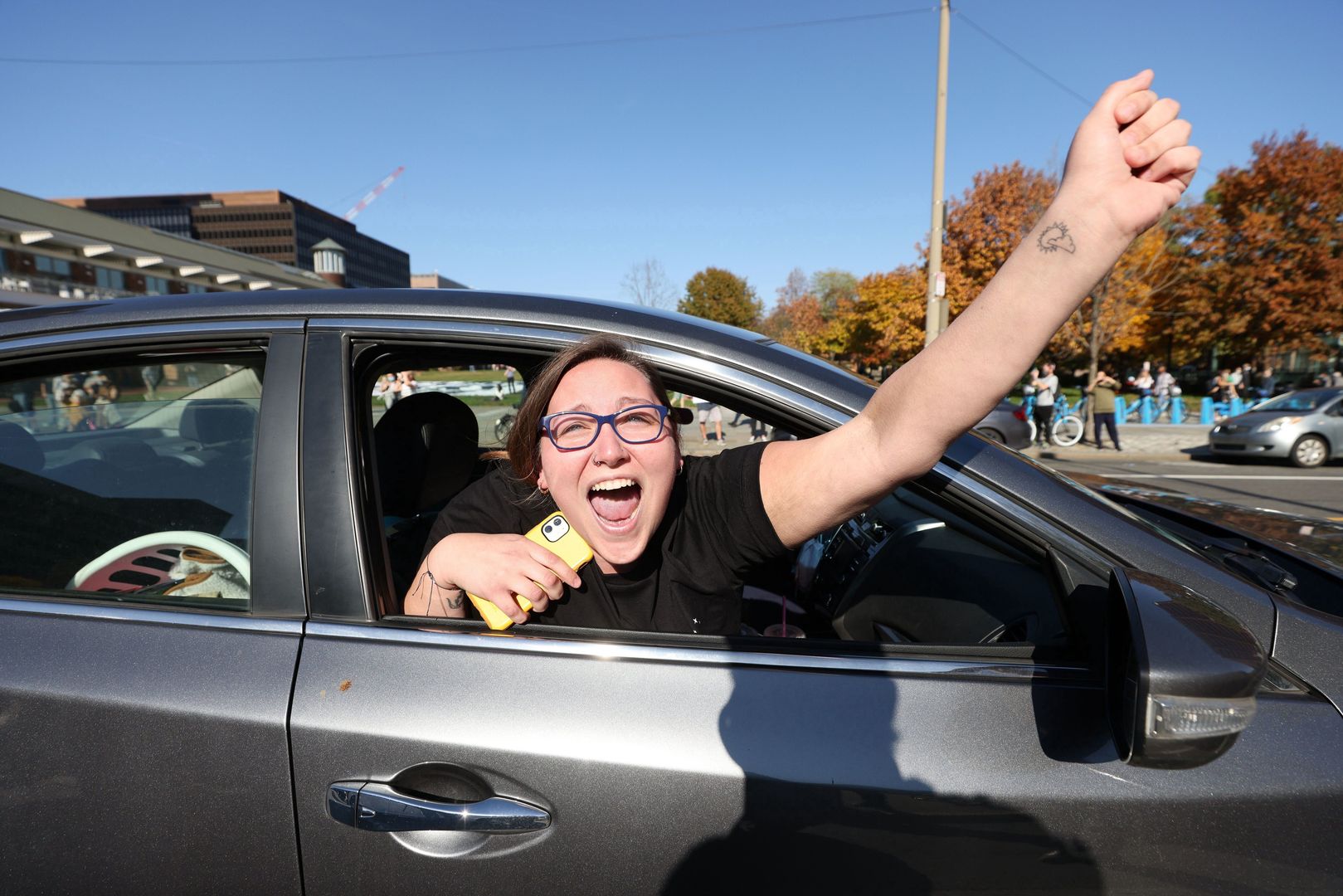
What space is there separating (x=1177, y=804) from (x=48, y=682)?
1.77 m

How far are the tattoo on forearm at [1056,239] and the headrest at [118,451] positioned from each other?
1754 mm

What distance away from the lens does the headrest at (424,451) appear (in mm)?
2176

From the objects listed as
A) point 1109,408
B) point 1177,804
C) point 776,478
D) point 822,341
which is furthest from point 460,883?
point 822,341

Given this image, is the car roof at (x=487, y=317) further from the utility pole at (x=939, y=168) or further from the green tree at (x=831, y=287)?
the green tree at (x=831, y=287)

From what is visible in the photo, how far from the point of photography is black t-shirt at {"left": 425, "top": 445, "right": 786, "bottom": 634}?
150 cm

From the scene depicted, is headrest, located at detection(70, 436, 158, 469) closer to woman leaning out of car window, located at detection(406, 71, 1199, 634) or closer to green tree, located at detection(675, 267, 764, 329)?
woman leaning out of car window, located at detection(406, 71, 1199, 634)

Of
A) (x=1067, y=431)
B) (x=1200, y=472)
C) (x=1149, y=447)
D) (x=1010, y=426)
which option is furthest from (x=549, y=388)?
(x=1149, y=447)

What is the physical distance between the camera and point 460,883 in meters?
1.10

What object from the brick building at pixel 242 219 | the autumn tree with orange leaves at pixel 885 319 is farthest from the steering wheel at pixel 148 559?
the brick building at pixel 242 219

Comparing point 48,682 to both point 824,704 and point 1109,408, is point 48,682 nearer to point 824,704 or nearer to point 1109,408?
point 824,704

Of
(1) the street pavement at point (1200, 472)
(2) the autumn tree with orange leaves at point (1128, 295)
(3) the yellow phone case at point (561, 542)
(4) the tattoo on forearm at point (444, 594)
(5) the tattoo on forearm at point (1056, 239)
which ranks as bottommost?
(1) the street pavement at point (1200, 472)

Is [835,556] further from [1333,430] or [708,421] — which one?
[1333,430]

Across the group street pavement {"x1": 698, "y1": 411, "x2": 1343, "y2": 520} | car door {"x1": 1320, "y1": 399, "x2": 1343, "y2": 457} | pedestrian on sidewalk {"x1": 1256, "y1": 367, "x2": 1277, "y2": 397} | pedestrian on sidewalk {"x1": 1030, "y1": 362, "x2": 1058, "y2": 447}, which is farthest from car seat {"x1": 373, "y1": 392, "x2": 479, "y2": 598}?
pedestrian on sidewalk {"x1": 1256, "y1": 367, "x2": 1277, "y2": 397}

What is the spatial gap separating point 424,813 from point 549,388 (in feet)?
2.73
